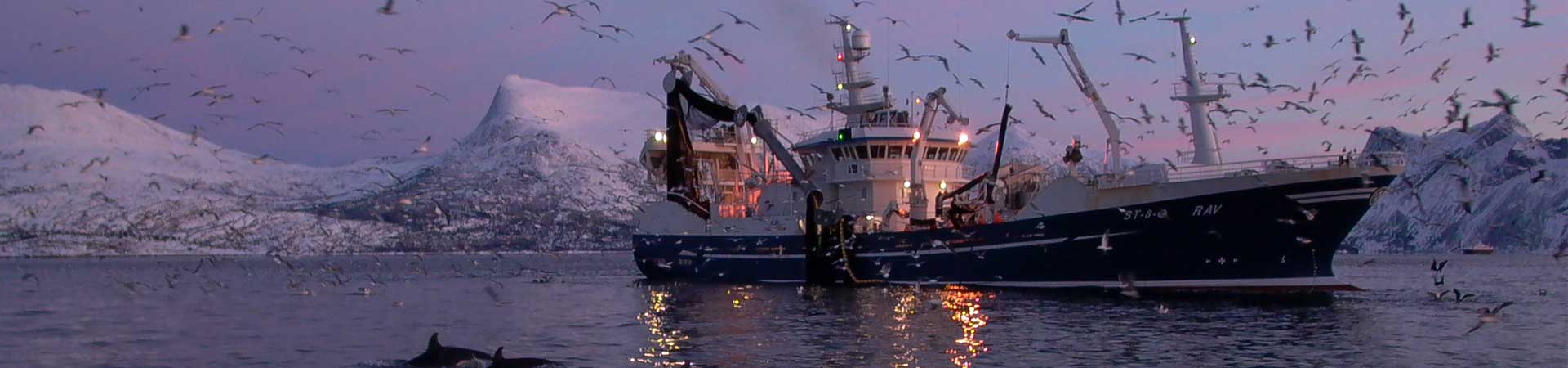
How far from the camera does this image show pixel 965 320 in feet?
120

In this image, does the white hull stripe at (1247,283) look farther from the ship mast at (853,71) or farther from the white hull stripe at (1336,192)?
the ship mast at (853,71)

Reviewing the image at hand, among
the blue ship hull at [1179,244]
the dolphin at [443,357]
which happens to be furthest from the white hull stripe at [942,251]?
the dolphin at [443,357]

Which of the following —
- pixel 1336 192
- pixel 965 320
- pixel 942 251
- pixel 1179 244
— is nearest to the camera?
pixel 965 320

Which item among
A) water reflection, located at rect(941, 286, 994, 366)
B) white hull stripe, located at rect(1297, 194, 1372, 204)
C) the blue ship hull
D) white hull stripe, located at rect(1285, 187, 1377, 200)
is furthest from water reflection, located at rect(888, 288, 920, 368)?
white hull stripe, located at rect(1297, 194, 1372, 204)

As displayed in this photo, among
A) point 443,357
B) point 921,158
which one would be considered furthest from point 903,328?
point 921,158

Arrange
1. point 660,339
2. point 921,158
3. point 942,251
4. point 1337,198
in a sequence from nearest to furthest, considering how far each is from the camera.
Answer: point 660,339
point 1337,198
point 942,251
point 921,158

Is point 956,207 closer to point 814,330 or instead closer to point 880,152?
point 880,152

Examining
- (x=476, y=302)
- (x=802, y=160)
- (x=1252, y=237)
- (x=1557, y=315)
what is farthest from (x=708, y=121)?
(x=1557, y=315)

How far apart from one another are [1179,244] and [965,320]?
11.4 meters

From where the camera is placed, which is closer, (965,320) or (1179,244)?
(965,320)

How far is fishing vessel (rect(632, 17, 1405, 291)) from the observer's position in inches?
1711

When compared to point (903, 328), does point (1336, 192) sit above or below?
above

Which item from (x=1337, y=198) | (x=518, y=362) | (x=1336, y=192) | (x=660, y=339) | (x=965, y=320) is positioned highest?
(x=1336, y=192)

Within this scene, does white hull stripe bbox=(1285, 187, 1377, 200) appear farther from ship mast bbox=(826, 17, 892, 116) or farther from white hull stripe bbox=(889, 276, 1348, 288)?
ship mast bbox=(826, 17, 892, 116)
